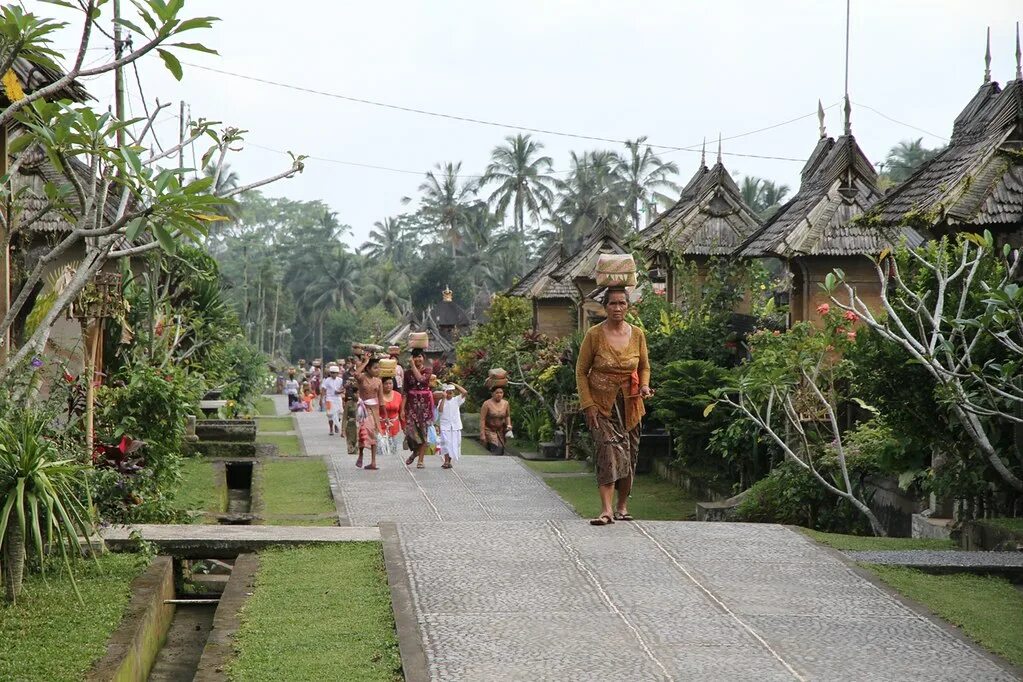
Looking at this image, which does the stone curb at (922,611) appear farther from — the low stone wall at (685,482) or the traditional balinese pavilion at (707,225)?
the traditional balinese pavilion at (707,225)

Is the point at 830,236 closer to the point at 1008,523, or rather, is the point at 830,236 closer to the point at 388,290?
the point at 1008,523

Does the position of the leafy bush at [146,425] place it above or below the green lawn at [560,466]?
above

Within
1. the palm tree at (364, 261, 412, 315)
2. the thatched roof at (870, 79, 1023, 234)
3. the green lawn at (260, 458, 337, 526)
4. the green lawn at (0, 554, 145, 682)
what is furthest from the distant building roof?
the palm tree at (364, 261, 412, 315)

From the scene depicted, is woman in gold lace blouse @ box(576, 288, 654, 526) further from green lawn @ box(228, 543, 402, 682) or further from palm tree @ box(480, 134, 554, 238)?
palm tree @ box(480, 134, 554, 238)

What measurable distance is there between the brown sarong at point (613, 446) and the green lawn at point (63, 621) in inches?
148

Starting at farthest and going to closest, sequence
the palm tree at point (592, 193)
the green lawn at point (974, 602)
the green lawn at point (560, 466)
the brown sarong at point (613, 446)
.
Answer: the palm tree at point (592, 193)
the green lawn at point (560, 466)
the brown sarong at point (613, 446)
the green lawn at point (974, 602)

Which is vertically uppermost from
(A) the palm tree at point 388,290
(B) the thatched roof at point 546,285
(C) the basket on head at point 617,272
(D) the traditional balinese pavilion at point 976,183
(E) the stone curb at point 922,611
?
(A) the palm tree at point 388,290

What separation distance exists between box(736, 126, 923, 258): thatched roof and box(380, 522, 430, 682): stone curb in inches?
432

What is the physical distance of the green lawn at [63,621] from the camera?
22.5 feet

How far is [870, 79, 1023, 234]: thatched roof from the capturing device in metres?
12.6

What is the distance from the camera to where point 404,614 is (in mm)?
7738

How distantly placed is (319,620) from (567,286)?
28460 millimetres

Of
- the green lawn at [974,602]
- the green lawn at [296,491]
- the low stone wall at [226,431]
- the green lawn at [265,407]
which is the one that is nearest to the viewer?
the green lawn at [974,602]

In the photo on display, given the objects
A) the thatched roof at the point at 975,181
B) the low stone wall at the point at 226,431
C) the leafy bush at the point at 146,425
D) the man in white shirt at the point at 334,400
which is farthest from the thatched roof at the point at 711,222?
the leafy bush at the point at 146,425
